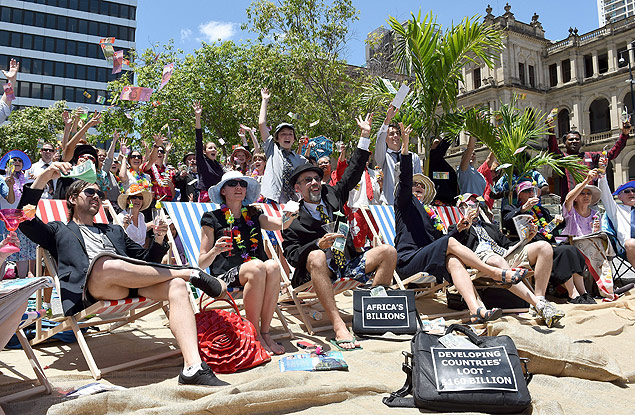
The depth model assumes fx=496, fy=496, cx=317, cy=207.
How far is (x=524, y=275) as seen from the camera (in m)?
4.43

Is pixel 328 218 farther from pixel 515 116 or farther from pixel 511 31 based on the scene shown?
pixel 511 31

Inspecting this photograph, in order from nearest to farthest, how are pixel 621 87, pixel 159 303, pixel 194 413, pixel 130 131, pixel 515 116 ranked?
pixel 194 413, pixel 159 303, pixel 515 116, pixel 130 131, pixel 621 87

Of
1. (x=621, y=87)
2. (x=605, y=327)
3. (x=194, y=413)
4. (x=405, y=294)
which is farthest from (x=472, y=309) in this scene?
(x=621, y=87)

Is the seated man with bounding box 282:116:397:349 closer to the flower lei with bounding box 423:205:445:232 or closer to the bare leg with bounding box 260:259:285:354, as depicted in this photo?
the bare leg with bounding box 260:259:285:354

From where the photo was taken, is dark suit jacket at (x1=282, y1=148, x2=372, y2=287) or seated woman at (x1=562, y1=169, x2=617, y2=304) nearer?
dark suit jacket at (x1=282, y1=148, x2=372, y2=287)

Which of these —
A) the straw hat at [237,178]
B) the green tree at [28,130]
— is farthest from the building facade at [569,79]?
the straw hat at [237,178]

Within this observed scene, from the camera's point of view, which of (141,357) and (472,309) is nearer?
(141,357)

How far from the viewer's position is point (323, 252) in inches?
154

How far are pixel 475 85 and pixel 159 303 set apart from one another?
41.5 meters

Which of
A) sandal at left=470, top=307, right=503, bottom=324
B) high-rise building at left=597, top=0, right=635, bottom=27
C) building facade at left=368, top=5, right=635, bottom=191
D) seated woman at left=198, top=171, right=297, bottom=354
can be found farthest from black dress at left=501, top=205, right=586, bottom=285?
high-rise building at left=597, top=0, right=635, bottom=27

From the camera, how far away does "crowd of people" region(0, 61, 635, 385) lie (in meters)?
3.10

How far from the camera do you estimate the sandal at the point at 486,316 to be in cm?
386

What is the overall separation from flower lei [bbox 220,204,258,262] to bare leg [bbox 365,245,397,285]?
0.97m

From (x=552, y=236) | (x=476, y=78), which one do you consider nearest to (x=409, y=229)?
(x=552, y=236)
